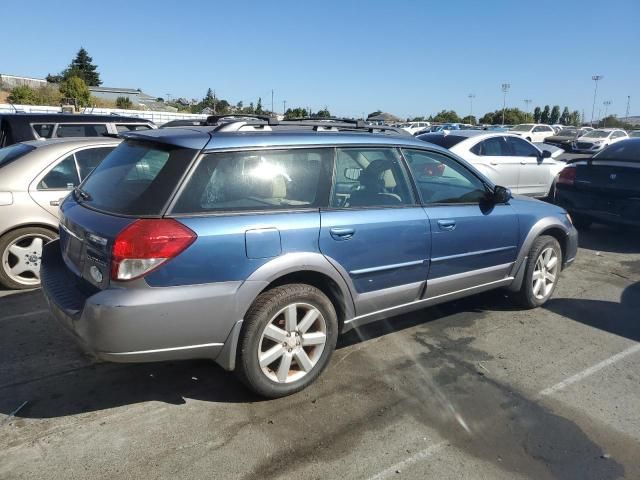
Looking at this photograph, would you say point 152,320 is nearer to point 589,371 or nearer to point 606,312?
point 589,371

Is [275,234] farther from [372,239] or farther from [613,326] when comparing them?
[613,326]

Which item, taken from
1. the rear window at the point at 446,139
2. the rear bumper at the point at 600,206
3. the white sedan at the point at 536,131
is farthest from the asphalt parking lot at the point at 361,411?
the white sedan at the point at 536,131

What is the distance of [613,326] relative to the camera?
191 inches

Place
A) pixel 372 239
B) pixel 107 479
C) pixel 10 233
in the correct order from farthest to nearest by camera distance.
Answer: pixel 10 233 < pixel 372 239 < pixel 107 479

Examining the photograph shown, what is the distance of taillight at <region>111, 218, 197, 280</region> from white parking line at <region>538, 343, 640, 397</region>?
2567 millimetres

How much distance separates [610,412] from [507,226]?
69.0 inches

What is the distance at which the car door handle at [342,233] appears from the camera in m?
3.48

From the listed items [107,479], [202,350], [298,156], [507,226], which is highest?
[298,156]

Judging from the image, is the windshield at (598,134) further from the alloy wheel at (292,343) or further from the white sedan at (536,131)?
the alloy wheel at (292,343)

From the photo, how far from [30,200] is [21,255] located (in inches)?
21.7

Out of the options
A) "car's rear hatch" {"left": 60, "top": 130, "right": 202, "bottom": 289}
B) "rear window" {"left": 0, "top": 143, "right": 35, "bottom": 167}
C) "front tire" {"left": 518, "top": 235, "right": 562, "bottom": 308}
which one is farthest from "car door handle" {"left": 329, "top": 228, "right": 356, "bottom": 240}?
"rear window" {"left": 0, "top": 143, "right": 35, "bottom": 167}

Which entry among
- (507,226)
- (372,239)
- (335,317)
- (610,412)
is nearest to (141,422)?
(335,317)

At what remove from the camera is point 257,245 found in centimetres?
315

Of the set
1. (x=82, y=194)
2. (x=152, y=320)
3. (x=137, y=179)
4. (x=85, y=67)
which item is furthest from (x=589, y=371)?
(x=85, y=67)
